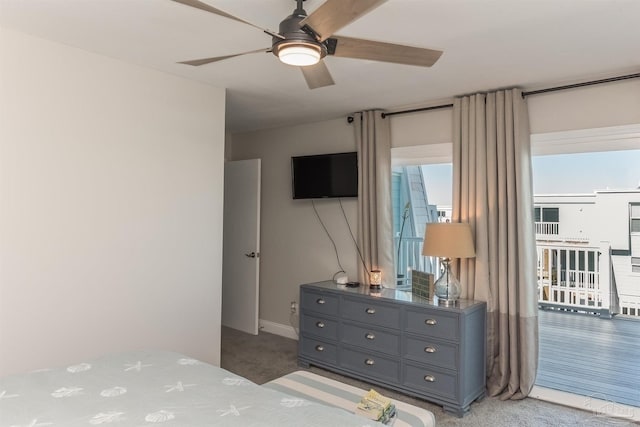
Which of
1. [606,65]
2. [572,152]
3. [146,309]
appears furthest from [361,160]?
[146,309]

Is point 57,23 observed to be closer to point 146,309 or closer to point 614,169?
point 146,309

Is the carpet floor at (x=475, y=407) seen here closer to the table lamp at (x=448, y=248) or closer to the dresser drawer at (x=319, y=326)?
the dresser drawer at (x=319, y=326)

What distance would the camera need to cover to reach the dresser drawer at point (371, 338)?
3.34 m

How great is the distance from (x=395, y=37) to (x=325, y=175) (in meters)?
2.05

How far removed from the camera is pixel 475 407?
3062 mm

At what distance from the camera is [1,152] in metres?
2.40

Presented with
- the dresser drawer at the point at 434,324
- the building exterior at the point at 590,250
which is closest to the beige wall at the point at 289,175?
the building exterior at the point at 590,250

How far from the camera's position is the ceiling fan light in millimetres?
1787

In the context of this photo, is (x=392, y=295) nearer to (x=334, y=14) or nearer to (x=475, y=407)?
(x=475, y=407)

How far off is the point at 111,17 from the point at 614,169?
11.5ft

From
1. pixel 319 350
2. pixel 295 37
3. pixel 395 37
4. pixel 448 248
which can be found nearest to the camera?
pixel 295 37

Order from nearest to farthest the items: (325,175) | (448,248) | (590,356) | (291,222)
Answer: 1. (448,248)
2. (590,356)
3. (325,175)
4. (291,222)

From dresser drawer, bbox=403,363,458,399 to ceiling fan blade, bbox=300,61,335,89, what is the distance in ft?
7.15

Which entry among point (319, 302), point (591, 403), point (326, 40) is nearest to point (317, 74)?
point (326, 40)
